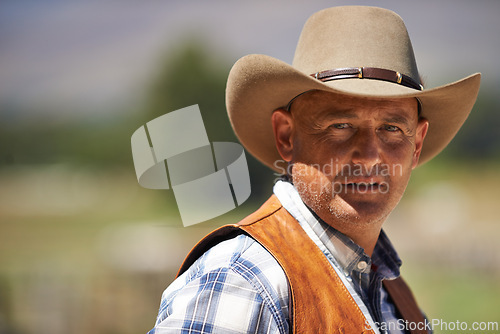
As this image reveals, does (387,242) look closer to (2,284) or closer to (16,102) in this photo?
(2,284)

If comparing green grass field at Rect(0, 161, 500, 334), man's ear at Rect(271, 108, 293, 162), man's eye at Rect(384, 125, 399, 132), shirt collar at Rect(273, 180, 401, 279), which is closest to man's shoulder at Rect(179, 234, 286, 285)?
shirt collar at Rect(273, 180, 401, 279)

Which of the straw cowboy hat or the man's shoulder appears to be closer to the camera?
the man's shoulder

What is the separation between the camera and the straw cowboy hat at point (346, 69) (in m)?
1.84

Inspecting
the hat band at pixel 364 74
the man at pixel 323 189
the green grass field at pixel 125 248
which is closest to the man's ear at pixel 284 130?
the man at pixel 323 189

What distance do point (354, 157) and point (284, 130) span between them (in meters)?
0.40

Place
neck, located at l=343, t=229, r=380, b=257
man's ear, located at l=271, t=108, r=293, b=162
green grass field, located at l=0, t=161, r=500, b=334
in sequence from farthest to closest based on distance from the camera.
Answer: green grass field, located at l=0, t=161, r=500, b=334, man's ear, located at l=271, t=108, r=293, b=162, neck, located at l=343, t=229, r=380, b=257

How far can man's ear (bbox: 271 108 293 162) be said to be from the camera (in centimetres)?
209

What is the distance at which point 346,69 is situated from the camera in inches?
74.4

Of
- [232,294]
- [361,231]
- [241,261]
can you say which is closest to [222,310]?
[232,294]

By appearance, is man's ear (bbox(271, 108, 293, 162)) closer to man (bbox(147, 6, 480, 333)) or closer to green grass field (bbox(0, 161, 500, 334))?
man (bbox(147, 6, 480, 333))

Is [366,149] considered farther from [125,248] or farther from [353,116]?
[125,248]

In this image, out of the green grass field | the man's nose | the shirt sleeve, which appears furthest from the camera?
the green grass field

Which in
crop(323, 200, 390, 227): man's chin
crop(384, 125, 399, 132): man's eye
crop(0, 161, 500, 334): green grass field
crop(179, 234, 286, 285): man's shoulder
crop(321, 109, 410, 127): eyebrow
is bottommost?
crop(0, 161, 500, 334): green grass field

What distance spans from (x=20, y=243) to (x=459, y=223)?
18236 mm
